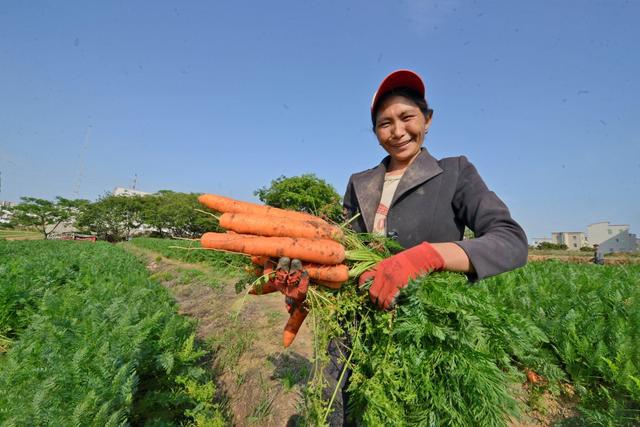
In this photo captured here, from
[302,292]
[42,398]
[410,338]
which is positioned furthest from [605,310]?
[42,398]

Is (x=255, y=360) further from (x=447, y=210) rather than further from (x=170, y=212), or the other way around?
(x=170, y=212)

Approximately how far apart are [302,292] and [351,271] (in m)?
0.29

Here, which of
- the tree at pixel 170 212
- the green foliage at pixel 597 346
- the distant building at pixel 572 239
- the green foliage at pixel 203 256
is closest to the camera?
the green foliage at pixel 203 256

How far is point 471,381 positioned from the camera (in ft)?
4.20

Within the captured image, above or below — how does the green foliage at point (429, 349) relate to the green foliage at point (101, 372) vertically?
above

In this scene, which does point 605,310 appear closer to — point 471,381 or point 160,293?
point 471,381

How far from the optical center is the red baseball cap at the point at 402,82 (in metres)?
1.91

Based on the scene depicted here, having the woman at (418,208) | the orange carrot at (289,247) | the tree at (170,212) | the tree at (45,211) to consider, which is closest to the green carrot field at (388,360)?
the woman at (418,208)

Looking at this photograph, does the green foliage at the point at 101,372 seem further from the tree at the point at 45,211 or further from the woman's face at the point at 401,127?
the tree at the point at 45,211

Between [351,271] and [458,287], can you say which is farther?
[351,271]

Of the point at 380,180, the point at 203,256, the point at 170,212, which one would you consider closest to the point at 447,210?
the point at 380,180

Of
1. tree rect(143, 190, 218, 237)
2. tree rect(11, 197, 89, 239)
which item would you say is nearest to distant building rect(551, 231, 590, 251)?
tree rect(143, 190, 218, 237)

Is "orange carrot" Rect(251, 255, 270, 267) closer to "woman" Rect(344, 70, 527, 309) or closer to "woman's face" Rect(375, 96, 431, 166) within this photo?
"woman" Rect(344, 70, 527, 309)

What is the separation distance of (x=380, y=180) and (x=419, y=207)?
0.41 meters
